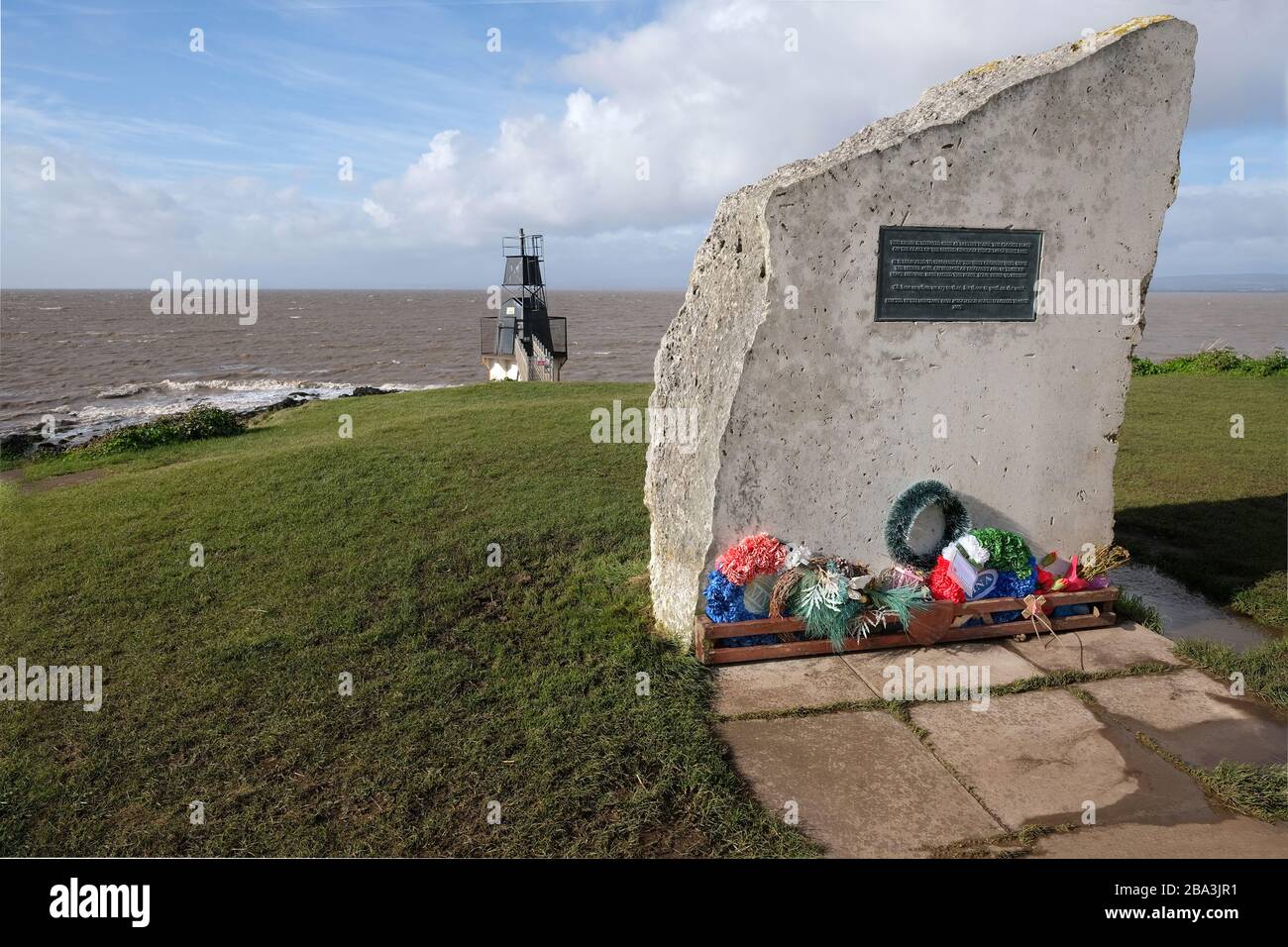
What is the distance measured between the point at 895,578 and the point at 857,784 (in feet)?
6.80

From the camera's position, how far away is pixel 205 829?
400 cm

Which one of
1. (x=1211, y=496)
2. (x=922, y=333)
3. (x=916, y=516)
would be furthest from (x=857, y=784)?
(x=1211, y=496)

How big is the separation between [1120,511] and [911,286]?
18.7 feet

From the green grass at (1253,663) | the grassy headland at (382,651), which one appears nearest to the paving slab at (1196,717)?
the green grass at (1253,663)

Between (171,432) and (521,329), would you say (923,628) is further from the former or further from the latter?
(521,329)

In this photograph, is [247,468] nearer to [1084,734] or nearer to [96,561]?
[96,561]

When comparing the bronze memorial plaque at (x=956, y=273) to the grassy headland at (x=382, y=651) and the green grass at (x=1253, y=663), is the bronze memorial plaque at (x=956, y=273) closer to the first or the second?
the green grass at (x=1253, y=663)

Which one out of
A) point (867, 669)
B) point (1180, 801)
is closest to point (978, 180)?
point (867, 669)

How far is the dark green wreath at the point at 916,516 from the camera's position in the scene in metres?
6.00

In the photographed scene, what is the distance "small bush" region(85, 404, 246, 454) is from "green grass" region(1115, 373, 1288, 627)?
15.6 m

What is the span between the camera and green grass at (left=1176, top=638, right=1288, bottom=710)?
5262mm

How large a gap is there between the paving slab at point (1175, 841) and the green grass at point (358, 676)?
1.26 meters

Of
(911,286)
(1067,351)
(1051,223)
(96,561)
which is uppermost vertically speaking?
(1051,223)

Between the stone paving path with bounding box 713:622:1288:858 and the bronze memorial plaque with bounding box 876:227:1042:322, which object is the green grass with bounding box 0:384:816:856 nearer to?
the stone paving path with bounding box 713:622:1288:858
